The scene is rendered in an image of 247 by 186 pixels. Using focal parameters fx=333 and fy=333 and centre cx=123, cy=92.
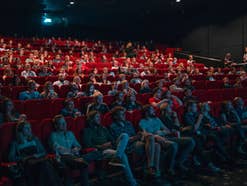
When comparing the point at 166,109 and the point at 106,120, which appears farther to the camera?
the point at 166,109

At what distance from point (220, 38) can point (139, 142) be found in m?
8.87

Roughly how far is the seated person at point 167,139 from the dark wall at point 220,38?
7.91 meters

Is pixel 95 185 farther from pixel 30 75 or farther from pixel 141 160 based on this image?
pixel 30 75

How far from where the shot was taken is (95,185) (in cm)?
277

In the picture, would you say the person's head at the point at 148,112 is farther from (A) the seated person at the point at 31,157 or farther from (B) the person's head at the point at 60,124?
(A) the seated person at the point at 31,157

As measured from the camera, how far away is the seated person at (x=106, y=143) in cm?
276

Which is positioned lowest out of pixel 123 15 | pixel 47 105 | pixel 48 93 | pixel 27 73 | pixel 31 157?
pixel 31 157

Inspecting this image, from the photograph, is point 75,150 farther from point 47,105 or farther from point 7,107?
point 47,105

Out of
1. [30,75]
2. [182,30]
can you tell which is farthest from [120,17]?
[30,75]

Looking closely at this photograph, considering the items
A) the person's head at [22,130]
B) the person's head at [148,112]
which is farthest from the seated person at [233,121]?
the person's head at [22,130]

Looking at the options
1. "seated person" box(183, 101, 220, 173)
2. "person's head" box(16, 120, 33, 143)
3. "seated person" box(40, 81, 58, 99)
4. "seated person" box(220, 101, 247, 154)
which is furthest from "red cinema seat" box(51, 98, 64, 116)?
"seated person" box(220, 101, 247, 154)

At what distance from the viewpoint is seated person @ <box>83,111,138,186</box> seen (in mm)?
2760

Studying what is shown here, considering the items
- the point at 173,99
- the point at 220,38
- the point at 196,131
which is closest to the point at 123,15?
the point at 220,38

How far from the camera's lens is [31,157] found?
245 cm
